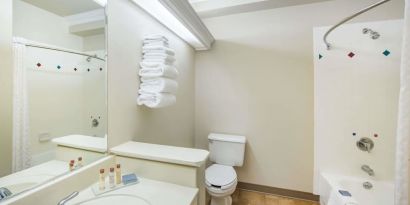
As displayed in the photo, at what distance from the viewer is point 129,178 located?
0.99 m

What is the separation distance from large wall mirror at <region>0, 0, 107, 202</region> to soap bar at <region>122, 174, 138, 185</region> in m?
0.23

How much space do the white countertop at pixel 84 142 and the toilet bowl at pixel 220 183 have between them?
108 centimetres

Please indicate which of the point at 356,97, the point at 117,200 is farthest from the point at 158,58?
the point at 356,97

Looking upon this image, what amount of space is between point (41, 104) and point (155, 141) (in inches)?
36.4

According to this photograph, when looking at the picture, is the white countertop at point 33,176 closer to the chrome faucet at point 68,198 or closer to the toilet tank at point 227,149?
the chrome faucet at point 68,198

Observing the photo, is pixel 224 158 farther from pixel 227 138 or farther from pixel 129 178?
pixel 129 178

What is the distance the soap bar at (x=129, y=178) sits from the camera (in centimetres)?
96

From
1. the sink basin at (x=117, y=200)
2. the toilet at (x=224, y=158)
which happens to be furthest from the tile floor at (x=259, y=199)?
the sink basin at (x=117, y=200)

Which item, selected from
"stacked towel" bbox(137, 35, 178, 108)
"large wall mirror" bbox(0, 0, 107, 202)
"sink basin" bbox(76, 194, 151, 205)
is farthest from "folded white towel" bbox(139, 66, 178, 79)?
"sink basin" bbox(76, 194, 151, 205)

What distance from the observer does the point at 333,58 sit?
1.76 meters

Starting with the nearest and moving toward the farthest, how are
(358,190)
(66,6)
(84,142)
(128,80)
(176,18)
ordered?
(66,6) < (84,142) < (128,80) < (176,18) < (358,190)

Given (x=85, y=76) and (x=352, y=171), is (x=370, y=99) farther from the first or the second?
(x=85, y=76)

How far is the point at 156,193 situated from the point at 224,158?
1362 millimetres

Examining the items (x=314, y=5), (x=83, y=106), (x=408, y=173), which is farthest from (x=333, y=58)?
(x=83, y=106)
